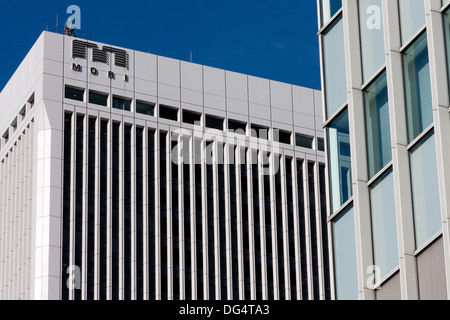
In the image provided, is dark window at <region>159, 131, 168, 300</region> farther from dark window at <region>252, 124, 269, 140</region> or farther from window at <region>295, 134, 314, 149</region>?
window at <region>295, 134, 314, 149</region>

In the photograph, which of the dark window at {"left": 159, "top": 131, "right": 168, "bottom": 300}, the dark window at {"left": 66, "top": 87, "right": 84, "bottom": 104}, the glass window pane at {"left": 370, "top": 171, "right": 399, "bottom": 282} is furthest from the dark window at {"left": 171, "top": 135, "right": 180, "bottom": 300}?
the glass window pane at {"left": 370, "top": 171, "right": 399, "bottom": 282}

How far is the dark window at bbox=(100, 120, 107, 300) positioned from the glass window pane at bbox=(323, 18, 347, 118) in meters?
69.7

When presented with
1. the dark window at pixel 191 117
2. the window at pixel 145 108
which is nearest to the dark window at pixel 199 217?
the dark window at pixel 191 117

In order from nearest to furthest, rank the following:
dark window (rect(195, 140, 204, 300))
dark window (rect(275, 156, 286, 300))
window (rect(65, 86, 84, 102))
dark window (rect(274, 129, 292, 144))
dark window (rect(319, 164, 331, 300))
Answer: dark window (rect(195, 140, 204, 300))
window (rect(65, 86, 84, 102))
dark window (rect(275, 156, 286, 300))
dark window (rect(319, 164, 331, 300))
dark window (rect(274, 129, 292, 144))

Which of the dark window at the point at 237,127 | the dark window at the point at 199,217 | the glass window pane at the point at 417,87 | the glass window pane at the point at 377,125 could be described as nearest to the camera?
the glass window pane at the point at 417,87

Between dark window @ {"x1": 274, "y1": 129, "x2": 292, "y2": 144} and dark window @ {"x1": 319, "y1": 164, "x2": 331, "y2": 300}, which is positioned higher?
dark window @ {"x1": 274, "y1": 129, "x2": 292, "y2": 144}

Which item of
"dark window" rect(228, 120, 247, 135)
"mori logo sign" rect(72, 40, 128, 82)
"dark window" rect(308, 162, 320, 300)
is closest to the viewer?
"mori logo sign" rect(72, 40, 128, 82)

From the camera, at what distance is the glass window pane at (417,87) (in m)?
26.7

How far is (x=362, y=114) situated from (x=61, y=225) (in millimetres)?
74821

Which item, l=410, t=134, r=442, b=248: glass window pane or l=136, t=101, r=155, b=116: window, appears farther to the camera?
l=136, t=101, r=155, b=116: window

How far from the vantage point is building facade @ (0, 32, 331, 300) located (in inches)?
4028

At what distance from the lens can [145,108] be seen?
4375 inches

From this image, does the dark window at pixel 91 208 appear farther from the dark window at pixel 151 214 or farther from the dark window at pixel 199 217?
the dark window at pixel 199 217
